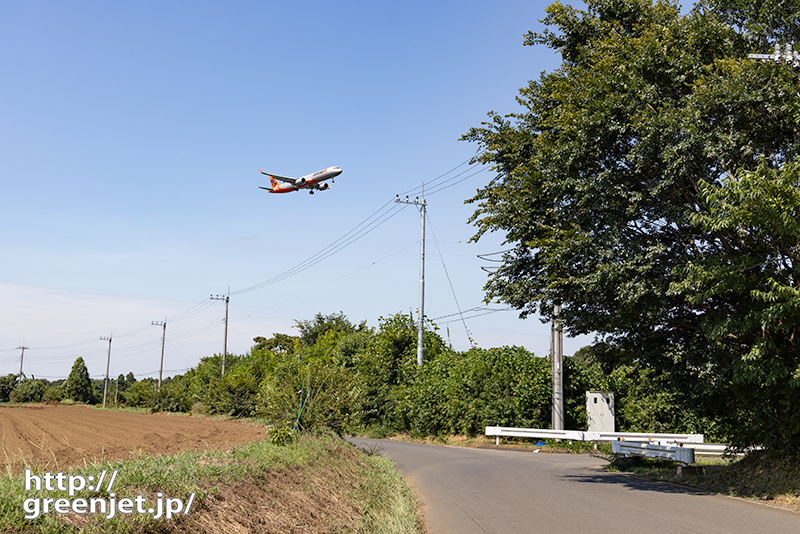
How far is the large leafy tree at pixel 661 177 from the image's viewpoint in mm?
11305

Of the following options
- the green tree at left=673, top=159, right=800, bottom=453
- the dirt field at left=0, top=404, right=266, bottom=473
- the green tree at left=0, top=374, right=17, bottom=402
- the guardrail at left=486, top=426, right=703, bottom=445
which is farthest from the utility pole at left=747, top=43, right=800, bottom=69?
the green tree at left=0, top=374, right=17, bottom=402

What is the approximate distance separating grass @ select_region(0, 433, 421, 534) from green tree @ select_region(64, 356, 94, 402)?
10427 cm

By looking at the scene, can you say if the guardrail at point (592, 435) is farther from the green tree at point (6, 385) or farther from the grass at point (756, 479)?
the green tree at point (6, 385)

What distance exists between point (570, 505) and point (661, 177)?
258 inches

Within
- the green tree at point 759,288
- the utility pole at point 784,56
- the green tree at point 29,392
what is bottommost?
the green tree at point 29,392

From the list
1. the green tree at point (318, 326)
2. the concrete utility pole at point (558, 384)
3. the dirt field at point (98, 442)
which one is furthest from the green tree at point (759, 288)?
the green tree at point (318, 326)

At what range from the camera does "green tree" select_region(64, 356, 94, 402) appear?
10062cm

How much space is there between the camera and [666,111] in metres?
11.7

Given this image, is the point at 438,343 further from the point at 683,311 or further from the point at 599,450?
the point at 683,311

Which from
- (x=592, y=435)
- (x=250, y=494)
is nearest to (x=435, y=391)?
(x=592, y=435)

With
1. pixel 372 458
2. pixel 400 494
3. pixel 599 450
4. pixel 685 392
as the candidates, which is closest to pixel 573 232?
pixel 685 392

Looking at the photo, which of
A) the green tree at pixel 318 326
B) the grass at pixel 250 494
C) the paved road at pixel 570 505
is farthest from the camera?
the green tree at pixel 318 326

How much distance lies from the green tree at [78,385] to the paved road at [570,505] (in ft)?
333

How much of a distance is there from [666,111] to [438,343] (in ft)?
85.8
